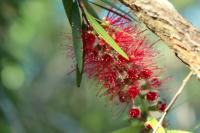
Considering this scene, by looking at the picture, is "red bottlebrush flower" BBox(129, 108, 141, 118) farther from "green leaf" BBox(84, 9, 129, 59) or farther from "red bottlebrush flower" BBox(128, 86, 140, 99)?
"green leaf" BBox(84, 9, 129, 59)

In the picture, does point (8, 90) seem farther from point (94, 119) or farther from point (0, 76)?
point (94, 119)

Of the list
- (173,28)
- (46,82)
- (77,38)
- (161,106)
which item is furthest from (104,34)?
(46,82)

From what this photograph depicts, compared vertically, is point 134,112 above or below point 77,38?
below

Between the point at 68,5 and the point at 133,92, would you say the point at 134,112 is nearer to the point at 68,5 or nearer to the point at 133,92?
the point at 133,92

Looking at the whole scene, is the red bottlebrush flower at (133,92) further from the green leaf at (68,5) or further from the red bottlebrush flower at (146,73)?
the green leaf at (68,5)

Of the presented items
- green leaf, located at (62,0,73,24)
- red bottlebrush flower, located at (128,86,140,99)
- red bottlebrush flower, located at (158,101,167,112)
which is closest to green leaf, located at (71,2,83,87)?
green leaf, located at (62,0,73,24)

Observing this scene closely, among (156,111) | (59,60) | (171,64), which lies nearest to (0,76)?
(156,111)
